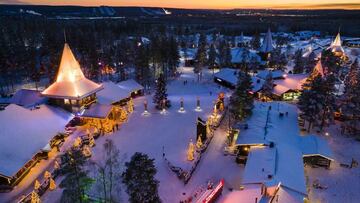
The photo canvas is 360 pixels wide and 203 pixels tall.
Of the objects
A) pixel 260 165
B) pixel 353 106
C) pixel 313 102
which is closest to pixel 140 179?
pixel 260 165

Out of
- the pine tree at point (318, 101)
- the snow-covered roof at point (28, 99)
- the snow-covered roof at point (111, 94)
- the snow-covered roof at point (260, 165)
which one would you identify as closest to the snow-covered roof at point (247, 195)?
the snow-covered roof at point (260, 165)

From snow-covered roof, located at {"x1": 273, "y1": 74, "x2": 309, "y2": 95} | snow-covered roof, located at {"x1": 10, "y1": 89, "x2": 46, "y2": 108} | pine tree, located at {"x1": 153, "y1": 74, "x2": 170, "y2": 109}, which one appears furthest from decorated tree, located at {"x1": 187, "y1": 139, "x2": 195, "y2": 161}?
snow-covered roof, located at {"x1": 273, "y1": 74, "x2": 309, "y2": 95}

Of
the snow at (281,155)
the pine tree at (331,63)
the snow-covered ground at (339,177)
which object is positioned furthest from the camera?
the pine tree at (331,63)

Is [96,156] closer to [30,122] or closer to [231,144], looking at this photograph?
[30,122]

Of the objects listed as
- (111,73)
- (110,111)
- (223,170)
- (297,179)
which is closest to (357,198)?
(297,179)

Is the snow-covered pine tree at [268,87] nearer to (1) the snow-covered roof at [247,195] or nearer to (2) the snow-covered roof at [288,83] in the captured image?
(2) the snow-covered roof at [288,83]

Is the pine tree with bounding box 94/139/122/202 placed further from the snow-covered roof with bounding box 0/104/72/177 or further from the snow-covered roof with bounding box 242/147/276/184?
the snow-covered roof with bounding box 242/147/276/184
